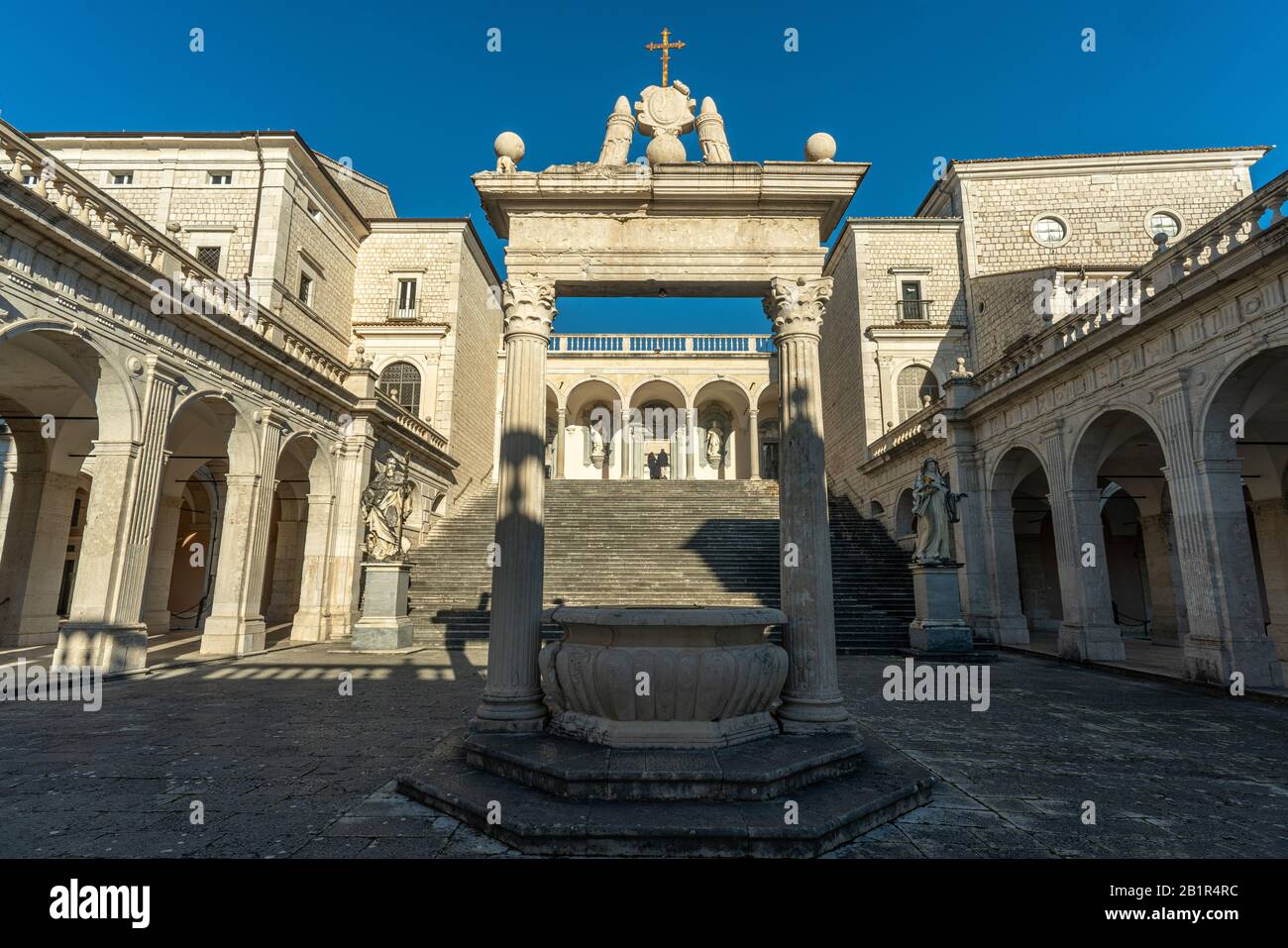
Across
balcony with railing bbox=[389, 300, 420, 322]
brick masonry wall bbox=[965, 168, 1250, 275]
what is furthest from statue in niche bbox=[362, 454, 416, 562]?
brick masonry wall bbox=[965, 168, 1250, 275]

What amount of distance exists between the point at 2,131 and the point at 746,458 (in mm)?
27790

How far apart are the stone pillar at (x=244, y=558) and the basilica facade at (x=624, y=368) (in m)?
0.07

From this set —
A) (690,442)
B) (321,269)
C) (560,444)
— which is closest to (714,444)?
(690,442)

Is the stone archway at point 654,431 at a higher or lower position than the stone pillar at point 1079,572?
higher

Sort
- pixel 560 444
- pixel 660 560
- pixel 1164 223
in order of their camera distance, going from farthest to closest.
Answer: pixel 560 444 → pixel 1164 223 → pixel 660 560

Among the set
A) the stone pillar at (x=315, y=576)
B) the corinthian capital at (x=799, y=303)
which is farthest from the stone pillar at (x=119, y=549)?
the corinthian capital at (x=799, y=303)

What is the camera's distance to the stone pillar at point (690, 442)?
30.2m

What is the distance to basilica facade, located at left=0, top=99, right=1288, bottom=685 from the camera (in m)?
6.05

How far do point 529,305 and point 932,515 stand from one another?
1058cm

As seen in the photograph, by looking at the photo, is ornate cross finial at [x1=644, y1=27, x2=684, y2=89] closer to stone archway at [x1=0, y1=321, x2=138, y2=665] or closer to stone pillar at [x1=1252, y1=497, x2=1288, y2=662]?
stone archway at [x1=0, y1=321, x2=138, y2=665]

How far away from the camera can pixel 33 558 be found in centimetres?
1338

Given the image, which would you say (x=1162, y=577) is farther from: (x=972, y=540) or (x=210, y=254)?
(x=210, y=254)

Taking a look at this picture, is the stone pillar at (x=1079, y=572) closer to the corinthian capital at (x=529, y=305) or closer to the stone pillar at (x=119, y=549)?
the corinthian capital at (x=529, y=305)
